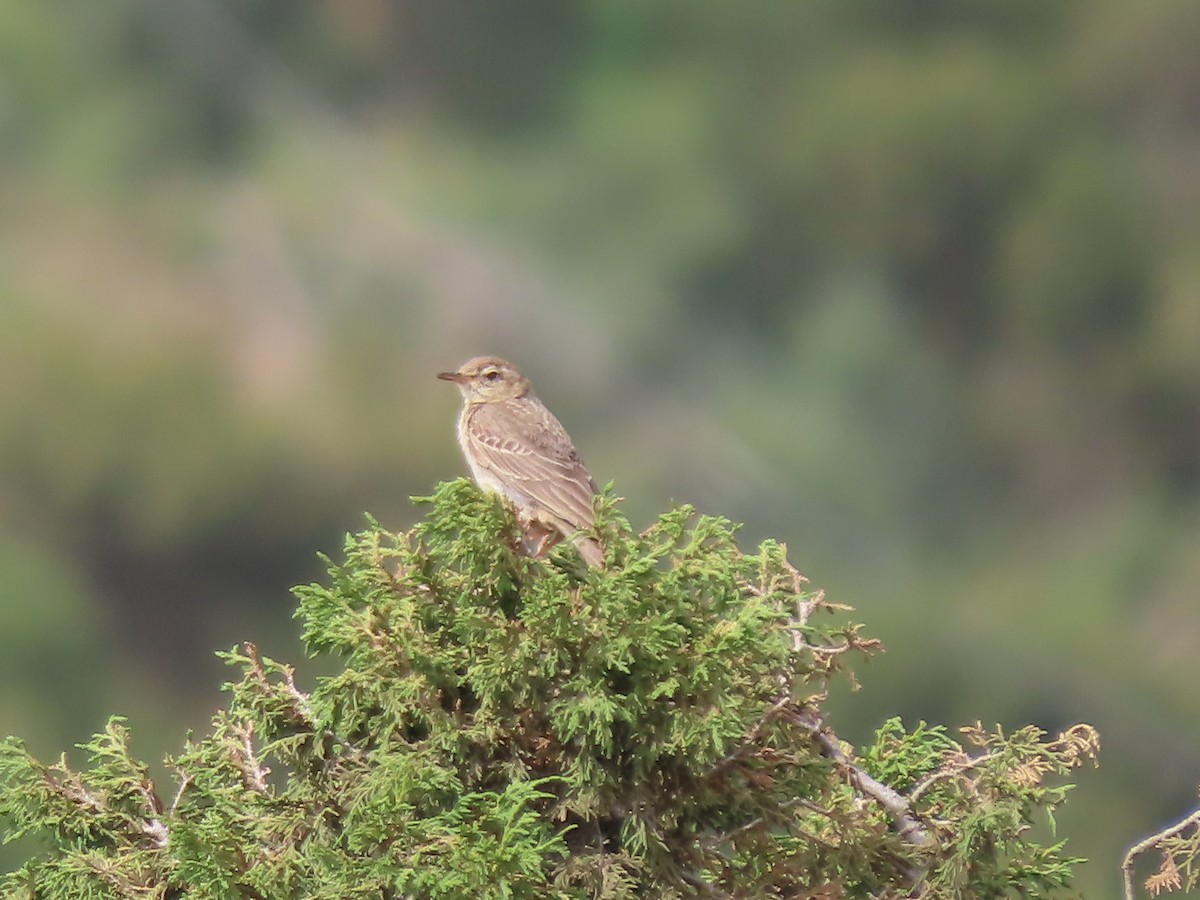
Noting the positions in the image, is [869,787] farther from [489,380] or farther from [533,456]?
[489,380]

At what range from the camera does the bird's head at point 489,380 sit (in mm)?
7910

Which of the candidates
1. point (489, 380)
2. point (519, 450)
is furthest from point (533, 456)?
point (489, 380)

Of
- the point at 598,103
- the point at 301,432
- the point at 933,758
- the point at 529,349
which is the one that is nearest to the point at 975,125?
the point at 598,103

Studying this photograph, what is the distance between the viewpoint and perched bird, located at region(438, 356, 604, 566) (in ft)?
21.3

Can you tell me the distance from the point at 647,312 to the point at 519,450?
21.2 m

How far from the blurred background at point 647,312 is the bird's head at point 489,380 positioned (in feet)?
42.4

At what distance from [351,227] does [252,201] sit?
9.08 feet

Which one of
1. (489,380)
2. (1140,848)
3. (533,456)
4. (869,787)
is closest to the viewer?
(1140,848)

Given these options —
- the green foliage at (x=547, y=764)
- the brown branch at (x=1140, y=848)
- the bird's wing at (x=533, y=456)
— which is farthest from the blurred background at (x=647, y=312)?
the green foliage at (x=547, y=764)

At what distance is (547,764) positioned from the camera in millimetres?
3869

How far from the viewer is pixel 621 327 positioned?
27.4 meters

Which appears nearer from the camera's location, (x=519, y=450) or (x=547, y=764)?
(x=547, y=764)

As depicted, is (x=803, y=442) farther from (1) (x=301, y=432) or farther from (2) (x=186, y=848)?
(2) (x=186, y=848)

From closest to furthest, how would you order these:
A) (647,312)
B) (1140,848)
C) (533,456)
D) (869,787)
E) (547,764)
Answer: (1140,848), (547,764), (869,787), (533,456), (647,312)
